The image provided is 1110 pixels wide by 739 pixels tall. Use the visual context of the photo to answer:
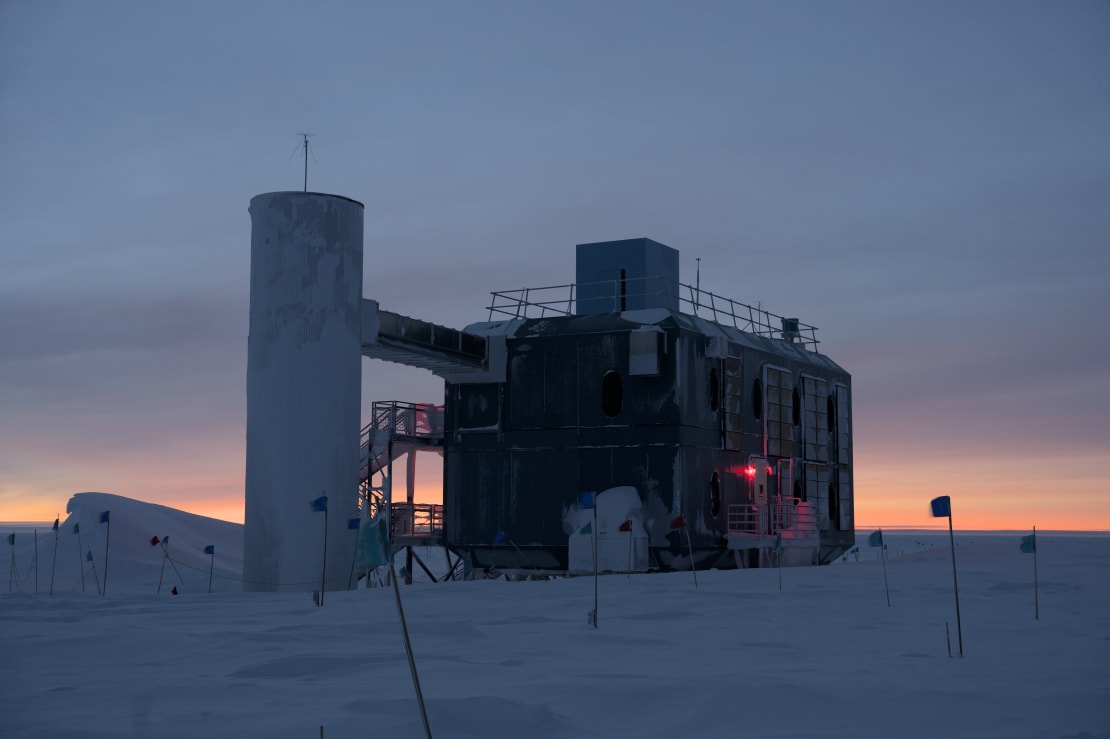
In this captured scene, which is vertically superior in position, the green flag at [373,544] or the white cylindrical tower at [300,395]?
the white cylindrical tower at [300,395]

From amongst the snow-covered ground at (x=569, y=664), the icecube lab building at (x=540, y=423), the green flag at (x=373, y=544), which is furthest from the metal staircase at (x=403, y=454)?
the green flag at (x=373, y=544)

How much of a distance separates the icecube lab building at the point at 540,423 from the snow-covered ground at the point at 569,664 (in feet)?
16.7

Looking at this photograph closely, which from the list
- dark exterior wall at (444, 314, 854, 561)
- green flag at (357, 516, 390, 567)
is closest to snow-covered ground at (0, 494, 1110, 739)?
green flag at (357, 516, 390, 567)

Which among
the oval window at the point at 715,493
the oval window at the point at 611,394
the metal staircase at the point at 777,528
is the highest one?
the oval window at the point at 611,394

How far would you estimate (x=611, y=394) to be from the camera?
1384 inches

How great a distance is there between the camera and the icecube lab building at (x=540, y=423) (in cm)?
2838

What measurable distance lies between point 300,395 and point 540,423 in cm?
942

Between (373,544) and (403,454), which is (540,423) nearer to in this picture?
(403,454)

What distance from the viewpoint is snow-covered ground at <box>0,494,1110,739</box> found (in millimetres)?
10148

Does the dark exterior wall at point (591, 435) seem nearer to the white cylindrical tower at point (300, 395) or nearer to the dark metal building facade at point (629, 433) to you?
the dark metal building facade at point (629, 433)

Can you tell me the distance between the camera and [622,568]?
3347 cm

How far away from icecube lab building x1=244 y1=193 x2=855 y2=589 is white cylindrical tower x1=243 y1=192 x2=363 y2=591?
0.05m

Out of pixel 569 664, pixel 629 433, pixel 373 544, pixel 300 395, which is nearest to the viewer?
pixel 373 544

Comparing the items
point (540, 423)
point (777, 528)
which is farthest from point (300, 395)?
point (777, 528)
